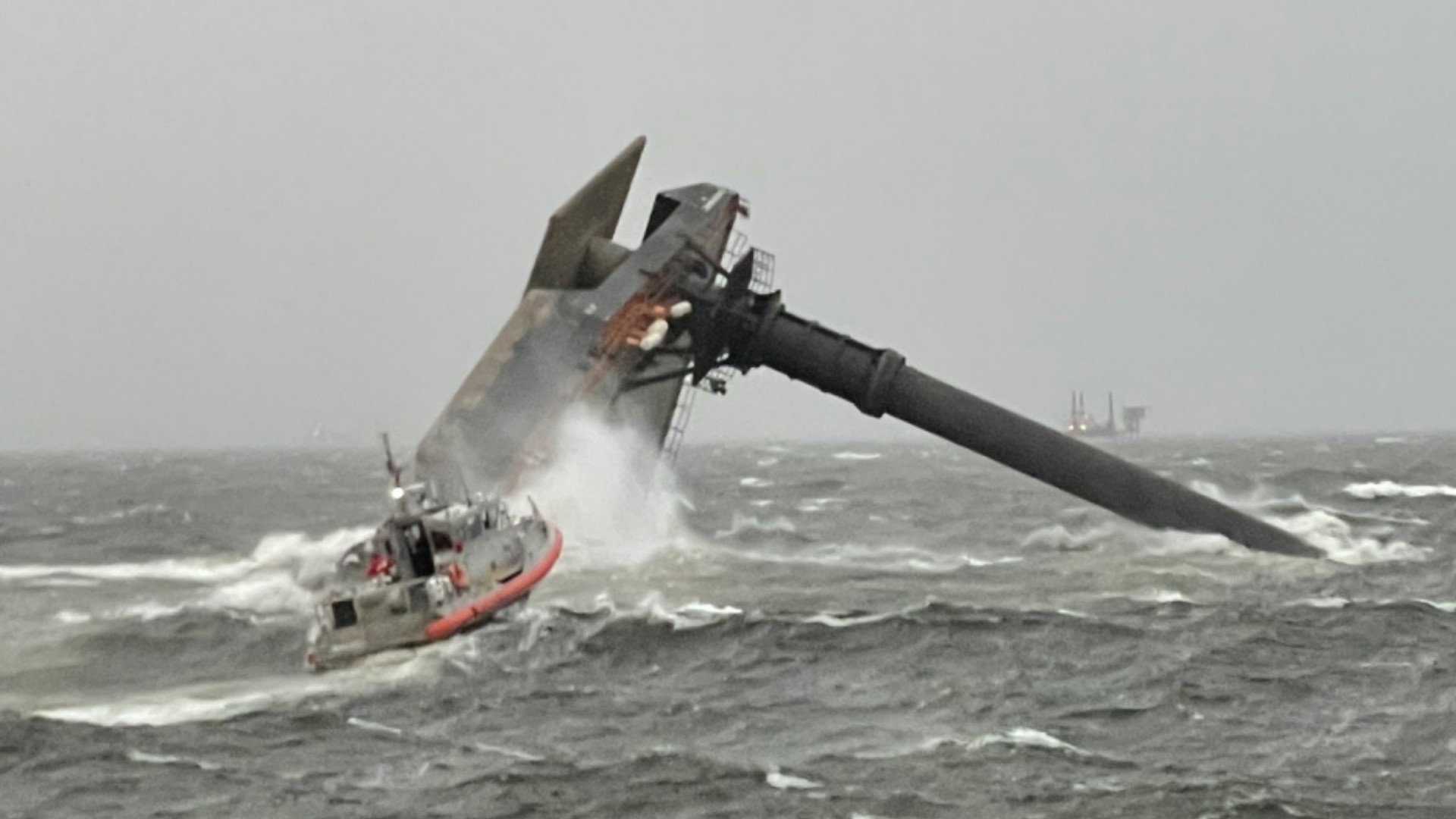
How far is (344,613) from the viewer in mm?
29297

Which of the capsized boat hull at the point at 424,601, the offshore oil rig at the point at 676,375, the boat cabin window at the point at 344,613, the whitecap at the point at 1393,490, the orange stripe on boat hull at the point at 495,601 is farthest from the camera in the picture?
the whitecap at the point at 1393,490

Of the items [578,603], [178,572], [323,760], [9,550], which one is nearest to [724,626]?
[578,603]

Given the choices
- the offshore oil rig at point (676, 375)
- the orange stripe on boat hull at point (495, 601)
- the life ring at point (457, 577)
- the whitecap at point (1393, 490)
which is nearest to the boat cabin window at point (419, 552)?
the life ring at point (457, 577)

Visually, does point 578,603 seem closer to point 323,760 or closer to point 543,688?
point 543,688

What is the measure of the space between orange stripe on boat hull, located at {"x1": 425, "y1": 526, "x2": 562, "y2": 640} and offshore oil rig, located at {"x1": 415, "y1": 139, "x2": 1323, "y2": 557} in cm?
820

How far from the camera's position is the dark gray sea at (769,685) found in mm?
19953

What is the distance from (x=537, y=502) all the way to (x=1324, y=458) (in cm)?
11118

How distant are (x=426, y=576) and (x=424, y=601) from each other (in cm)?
168

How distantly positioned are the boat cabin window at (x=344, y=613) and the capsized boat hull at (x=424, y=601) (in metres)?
0.01

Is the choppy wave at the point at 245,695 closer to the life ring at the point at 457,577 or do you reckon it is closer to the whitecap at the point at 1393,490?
the life ring at the point at 457,577

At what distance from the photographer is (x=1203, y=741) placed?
72.3ft

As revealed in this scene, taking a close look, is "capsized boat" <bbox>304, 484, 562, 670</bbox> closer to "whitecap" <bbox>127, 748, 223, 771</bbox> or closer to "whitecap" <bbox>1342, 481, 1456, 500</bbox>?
"whitecap" <bbox>127, 748, 223, 771</bbox>

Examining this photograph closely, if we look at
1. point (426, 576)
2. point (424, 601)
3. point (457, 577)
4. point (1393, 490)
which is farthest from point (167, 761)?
point (1393, 490)

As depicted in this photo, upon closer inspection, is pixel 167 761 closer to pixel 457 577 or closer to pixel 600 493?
pixel 457 577
